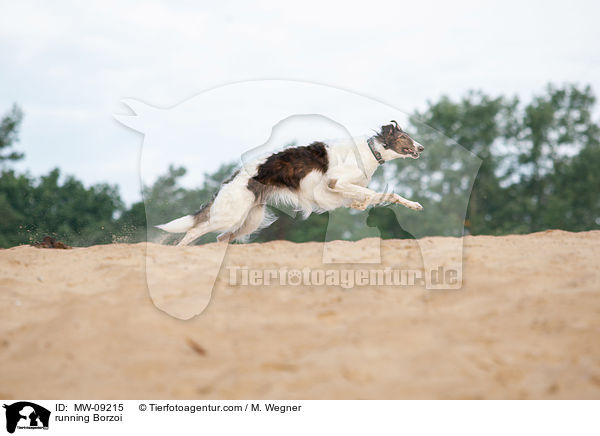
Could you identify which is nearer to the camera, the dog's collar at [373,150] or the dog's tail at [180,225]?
the dog's tail at [180,225]

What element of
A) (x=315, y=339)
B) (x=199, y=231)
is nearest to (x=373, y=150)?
(x=199, y=231)

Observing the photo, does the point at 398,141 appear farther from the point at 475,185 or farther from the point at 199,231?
the point at 475,185

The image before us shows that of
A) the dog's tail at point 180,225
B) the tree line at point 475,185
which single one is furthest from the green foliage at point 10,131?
the dog's tail at point 180,225

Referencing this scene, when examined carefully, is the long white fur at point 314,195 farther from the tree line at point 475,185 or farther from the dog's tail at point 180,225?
the tree line at point 475,185

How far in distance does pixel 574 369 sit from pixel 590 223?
27270 millimetres

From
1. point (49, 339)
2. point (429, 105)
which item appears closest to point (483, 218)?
point (429, 105)

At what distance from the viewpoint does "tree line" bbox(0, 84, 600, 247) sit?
23.9 metres

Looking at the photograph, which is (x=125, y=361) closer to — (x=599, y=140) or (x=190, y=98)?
(x=190, y=98)
